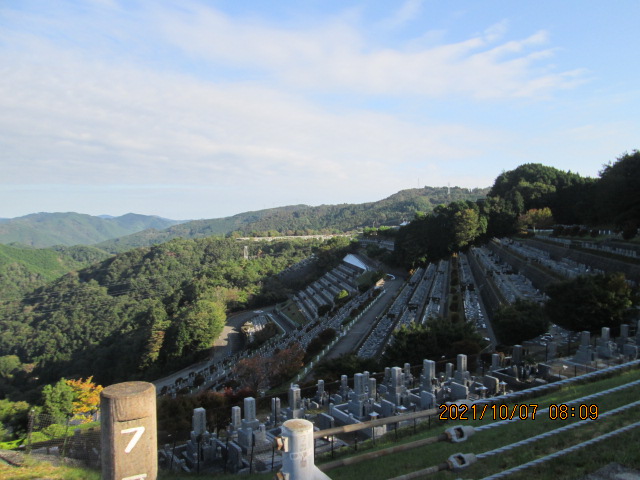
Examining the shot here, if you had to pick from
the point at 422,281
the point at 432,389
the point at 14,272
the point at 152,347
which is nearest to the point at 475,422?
the point at 432,389

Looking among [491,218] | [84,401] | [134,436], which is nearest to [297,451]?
[134,436]

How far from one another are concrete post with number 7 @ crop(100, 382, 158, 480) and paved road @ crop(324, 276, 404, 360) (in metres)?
15.6

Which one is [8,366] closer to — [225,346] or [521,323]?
[225,346]

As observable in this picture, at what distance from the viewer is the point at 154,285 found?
70.6 m

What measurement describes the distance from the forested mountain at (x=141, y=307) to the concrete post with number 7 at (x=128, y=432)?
1360 inches

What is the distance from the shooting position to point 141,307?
198 feet

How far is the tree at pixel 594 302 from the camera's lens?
12.8m

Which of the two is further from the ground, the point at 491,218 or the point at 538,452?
the point at 491,218

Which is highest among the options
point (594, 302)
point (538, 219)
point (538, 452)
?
point (538, 219)

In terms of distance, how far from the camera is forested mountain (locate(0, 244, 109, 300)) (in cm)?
8619

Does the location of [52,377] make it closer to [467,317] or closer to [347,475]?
[467,317]

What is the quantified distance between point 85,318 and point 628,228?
59304 mm

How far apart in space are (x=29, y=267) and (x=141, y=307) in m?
55.4

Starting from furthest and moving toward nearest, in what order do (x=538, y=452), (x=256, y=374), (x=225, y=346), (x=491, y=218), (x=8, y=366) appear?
(x=8, y=366) → (x=491, y=218) → (x=225, y=346) → (x=256, y=374) → (x=538, y=452)
